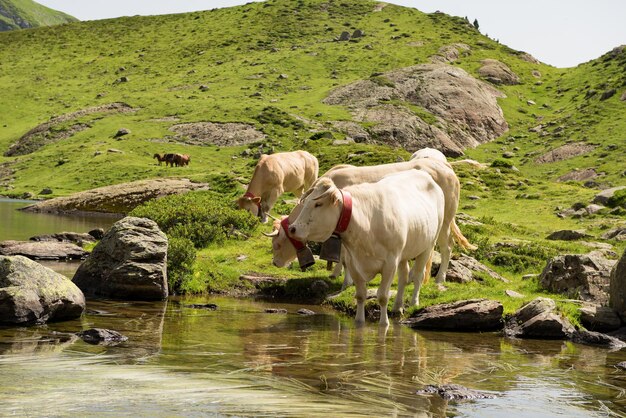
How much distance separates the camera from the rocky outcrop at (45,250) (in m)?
25.3

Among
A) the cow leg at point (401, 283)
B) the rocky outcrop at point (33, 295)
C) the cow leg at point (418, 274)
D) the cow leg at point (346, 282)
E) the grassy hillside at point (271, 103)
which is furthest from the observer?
the grassy hillside at point (271, 103)

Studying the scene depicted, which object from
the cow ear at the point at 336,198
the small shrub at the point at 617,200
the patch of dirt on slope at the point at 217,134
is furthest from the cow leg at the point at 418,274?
the patch of dirt on slope at the point at 217,134

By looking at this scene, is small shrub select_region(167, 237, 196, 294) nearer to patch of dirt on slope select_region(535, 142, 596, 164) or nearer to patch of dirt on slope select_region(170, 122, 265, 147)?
patch of dirt on slope select_region(170, 122, 265, 147)

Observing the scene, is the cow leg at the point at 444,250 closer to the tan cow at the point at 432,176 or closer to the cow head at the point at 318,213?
the tan cow at the point at 432,176

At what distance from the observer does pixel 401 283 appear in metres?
16.8

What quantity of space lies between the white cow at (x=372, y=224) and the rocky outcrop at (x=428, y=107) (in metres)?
66.8

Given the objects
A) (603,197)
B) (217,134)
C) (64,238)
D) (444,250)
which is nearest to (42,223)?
(64,238)

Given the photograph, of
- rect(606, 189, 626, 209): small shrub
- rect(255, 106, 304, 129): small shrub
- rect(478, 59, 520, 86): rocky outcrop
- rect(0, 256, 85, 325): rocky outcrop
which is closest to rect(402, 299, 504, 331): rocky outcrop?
rect(0, 256, 85, 325): rocky outcrop

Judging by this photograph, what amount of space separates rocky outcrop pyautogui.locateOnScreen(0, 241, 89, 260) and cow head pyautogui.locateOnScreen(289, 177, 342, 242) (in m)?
14.3

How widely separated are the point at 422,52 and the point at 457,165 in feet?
249

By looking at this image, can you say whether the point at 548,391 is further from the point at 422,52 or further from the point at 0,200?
the point at 422,52

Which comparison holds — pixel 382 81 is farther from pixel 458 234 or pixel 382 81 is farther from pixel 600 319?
pixel 600 319

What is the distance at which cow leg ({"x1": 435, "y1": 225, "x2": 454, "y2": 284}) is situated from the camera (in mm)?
19922

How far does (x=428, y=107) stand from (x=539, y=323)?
263 feet
